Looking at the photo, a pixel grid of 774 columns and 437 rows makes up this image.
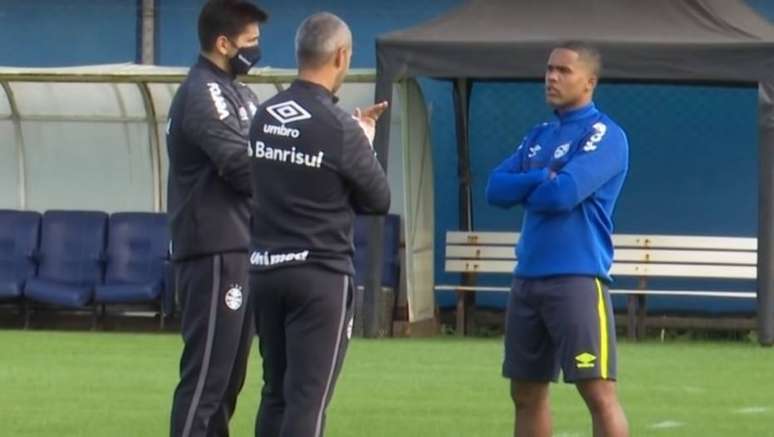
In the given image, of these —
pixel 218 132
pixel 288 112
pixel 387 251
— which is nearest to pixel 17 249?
pixel 387 251

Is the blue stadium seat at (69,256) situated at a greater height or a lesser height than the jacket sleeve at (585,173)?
lesser

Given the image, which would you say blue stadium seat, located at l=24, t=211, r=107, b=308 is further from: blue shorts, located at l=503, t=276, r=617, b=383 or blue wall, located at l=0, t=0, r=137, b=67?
blue shorts, located at l=503, t=276, r=617, b=383

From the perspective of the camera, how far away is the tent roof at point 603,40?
18078 millimetres

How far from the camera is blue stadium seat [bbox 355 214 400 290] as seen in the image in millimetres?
19859

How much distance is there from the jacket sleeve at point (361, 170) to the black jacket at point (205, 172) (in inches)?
30.1

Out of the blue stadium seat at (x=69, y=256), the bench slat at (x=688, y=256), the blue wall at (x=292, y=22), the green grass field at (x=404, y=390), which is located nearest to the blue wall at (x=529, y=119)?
the blue wall at (x=292, y=22)

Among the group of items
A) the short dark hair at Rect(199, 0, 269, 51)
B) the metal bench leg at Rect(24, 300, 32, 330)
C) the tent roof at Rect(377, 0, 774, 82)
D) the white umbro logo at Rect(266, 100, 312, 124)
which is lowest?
the metal bench leg at Rect(24, 300, 32, 330)

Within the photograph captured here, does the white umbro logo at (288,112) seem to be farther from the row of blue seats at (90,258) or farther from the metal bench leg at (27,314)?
the metal bench leg at (27,314)

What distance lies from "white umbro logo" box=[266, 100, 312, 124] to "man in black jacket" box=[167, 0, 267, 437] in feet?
2.14

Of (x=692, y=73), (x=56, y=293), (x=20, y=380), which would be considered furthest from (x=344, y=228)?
(x=56, y=293)

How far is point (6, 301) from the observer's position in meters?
20.8

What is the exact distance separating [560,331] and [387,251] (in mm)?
11352

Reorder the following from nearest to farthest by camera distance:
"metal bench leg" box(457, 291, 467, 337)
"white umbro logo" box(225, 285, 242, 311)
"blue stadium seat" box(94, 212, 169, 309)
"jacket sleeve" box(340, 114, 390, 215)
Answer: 1. "jacket sleeve" box(340, 114, 390, 215)
2. "white umbro logo" box(225, 285, 242, 311)
3. "blue stadium seat" box(94, 212, 169, 309)
4. "metal bench leg" box(457, 291, 467, 337)

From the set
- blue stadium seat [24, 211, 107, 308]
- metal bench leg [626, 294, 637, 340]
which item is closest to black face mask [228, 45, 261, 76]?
metal bench leg [626, 294, 637, 340]
